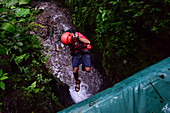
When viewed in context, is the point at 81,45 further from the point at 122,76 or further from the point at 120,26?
the point at 122,76

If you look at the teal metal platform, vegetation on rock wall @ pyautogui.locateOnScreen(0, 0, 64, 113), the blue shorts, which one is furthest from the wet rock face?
the teal metal platform

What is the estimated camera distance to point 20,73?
10.2 ft

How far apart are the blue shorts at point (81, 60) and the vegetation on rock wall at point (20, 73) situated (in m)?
1.21

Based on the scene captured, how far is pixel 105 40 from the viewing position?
444cm

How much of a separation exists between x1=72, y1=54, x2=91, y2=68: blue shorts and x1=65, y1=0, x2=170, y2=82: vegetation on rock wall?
0.94 m

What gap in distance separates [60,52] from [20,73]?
310 centimetres

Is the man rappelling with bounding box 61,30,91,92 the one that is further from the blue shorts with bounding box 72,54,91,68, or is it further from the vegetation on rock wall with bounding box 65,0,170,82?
the vegetation on rock wall with bounding box 65,0,170,82

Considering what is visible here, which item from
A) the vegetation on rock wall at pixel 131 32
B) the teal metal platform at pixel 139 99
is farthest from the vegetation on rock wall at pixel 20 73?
the vegetation on rock wall at pixel 131 32

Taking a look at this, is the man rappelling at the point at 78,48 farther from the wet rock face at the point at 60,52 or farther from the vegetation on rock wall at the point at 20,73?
the wet rock face at the point at 60,52

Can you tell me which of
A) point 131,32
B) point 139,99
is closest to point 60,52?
point 131,32

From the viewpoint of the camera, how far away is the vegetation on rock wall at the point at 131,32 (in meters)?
2.44

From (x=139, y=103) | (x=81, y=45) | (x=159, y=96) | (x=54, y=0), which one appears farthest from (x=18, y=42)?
(x=54, y=0)

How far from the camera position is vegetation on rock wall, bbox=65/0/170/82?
2438 millimetres

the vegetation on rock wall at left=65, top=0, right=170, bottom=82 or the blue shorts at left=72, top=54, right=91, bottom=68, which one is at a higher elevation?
the vegetation on rock wall at left=65, top=0, right=170, bottom=82
